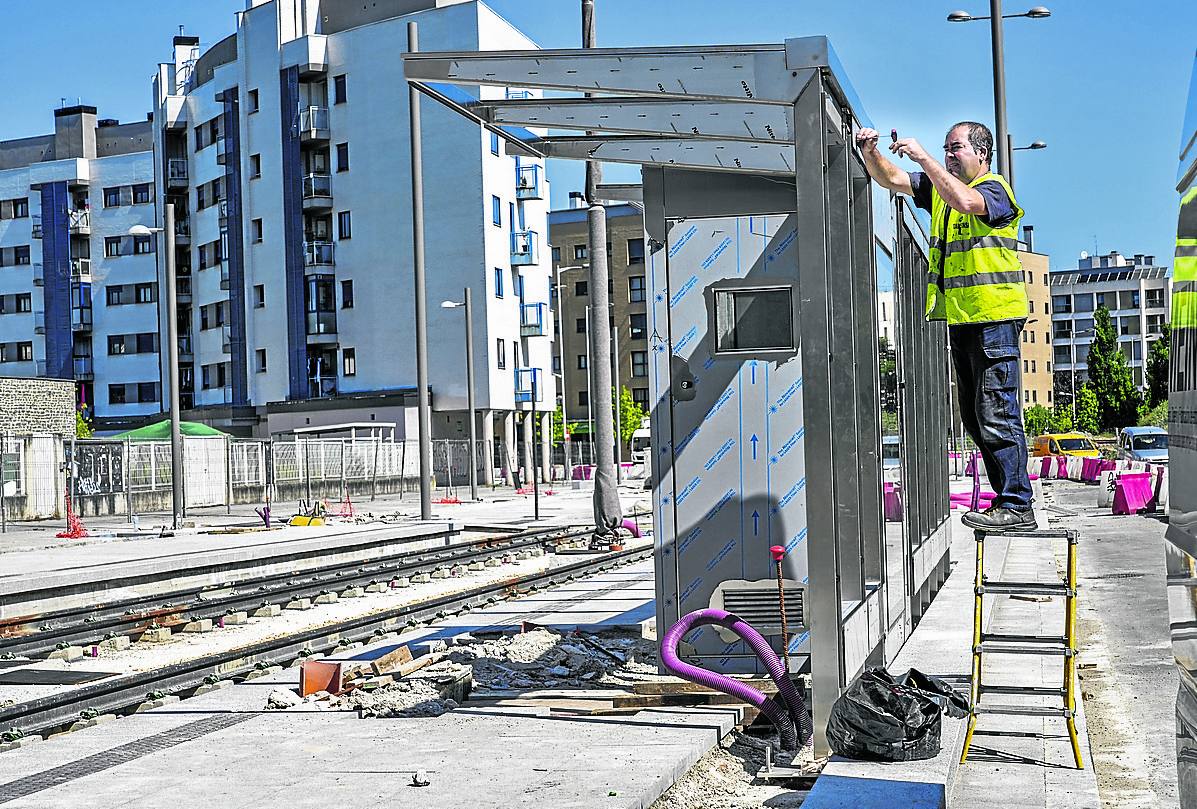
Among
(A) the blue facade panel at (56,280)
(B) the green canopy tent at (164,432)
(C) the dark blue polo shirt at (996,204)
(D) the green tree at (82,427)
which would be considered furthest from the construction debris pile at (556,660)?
(A) the blue facade panel at (56,280)

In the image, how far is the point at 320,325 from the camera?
71.7m

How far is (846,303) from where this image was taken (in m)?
7.32

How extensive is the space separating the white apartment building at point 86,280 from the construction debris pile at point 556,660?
245 ft

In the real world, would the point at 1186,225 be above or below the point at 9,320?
below

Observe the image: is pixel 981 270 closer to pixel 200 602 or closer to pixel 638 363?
pixel 200 602

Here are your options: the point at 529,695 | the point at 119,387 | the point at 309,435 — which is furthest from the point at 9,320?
the point at 529,695

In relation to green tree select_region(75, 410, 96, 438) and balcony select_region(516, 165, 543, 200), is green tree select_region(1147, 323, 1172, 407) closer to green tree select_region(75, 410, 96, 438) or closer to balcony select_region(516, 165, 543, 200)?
balcony select_region(516, 165, 543, 200)

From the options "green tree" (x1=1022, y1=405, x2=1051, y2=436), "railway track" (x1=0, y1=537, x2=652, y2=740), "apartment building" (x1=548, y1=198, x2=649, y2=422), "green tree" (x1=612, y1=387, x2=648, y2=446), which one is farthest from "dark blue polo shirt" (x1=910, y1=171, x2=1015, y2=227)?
"green tree" (x1=1022, y1=405, x2=1051, y2=436)

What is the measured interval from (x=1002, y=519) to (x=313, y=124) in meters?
67.9

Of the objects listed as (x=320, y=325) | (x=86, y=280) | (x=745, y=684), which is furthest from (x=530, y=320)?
(x=745, y=684)

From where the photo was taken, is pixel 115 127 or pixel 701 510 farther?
pixel 115 127

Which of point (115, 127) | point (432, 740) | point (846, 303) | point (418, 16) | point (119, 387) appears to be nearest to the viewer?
point (846, 303)

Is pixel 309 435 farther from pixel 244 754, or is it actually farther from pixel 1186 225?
pixel 1186 225

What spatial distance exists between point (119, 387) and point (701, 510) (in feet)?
266
